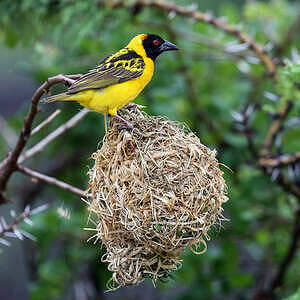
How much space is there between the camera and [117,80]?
3957mm

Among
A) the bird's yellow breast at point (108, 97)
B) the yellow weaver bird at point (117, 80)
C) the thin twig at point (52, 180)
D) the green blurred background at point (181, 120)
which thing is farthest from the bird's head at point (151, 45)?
the thin twig at point (52, 180)

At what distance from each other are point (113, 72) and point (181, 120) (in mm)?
2026

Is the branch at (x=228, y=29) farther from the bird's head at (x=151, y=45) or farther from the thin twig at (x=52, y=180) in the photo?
the thin twig at (x=52, y=180)

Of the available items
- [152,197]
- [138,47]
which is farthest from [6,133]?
[152,197]

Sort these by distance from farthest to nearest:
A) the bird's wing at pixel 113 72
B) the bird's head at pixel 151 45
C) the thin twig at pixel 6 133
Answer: the thin twig at pixel 6 133 → the bird's head at pixel 151 45 → the bird's wing at pixel 113 72

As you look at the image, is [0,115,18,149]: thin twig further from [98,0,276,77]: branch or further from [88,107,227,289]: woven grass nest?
[88,107,227,289]: woven grass nest

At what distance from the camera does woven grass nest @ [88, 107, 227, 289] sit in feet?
10.6

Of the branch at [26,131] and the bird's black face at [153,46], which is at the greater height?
the branch at [26,131]

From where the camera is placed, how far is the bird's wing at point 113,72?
147 inches

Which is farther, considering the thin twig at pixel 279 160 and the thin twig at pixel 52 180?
the thin twig at pixel 279 160

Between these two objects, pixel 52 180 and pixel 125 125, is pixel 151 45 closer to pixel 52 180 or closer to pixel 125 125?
pixel 125 125

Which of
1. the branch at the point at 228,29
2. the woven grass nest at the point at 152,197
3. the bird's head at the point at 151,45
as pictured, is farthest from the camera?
the branch at the point at 228,29

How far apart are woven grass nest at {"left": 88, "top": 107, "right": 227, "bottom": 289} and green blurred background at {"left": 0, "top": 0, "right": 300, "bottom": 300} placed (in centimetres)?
172

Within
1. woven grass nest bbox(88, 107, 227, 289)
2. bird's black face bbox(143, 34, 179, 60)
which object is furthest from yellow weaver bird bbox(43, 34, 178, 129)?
woven grass nest bbox(88, 107, 227, 289)
